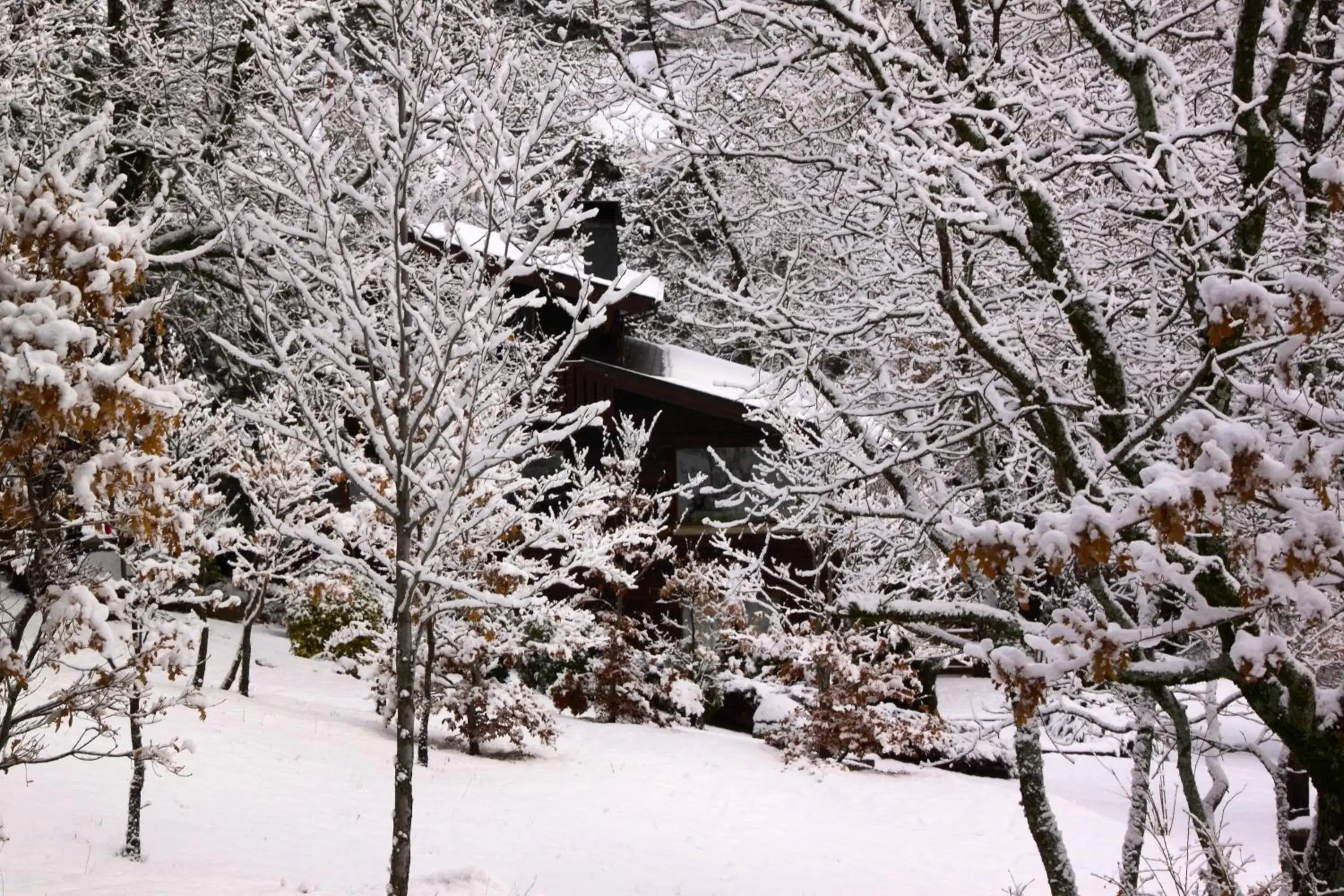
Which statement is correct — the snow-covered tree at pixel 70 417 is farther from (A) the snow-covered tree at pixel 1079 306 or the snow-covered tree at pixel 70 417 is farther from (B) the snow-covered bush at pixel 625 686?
(B) the snow-covered bush at pixel 625 686

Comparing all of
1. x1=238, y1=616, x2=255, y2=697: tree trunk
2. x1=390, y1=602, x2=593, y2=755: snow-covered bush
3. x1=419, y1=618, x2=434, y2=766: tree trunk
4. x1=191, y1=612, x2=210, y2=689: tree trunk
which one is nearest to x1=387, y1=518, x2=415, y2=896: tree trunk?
x1=191, y1=612, x2=210, y2=689: tree trunk

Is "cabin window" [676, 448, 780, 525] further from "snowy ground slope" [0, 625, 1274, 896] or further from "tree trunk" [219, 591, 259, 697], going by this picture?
"tree trunk" [219, 591, 259, 697]

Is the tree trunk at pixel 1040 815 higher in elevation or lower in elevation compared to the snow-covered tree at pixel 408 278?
lower

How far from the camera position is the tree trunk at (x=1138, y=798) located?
22.0ft

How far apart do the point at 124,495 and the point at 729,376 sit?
15397mm

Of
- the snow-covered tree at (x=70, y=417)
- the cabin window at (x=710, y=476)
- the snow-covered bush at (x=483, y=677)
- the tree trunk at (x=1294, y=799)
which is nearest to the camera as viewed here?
the snow-covered tree at (x=70, y=417)

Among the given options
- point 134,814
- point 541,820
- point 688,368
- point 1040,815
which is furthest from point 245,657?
point 1040,815

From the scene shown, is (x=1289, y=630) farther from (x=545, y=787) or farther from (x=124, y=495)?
(x=545, y=787)

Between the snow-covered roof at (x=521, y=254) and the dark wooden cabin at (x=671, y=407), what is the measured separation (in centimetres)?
139

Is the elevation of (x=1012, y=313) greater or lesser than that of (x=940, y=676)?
greater

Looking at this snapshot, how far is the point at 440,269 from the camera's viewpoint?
18.7 feet

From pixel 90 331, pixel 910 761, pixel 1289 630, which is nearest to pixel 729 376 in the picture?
pixel 910 761

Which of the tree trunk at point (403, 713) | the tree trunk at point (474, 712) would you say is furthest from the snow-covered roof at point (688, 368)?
the tree trunk at point (403, 713)

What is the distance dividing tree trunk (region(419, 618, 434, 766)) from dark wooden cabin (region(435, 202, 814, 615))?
6013 mm
